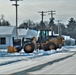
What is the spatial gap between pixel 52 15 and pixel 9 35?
3683 centimetres

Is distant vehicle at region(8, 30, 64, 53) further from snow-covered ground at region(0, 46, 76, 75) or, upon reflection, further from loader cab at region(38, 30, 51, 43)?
snow-covered ground at region(0, 46, 76, 75)

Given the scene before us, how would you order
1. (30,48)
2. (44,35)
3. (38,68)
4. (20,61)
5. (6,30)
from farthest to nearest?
(6,30)
(44,35)
(30,48)
(20,61)
(38,68)

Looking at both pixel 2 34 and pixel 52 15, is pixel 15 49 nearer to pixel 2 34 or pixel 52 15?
pixel 2 34

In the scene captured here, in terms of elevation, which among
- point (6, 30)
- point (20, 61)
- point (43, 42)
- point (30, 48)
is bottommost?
point (20, 61)

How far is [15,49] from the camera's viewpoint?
41906mm

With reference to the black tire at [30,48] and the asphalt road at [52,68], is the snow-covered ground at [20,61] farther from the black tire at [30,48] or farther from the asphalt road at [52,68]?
the black tire at [30,48]

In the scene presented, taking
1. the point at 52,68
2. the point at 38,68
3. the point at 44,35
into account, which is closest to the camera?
the point at 52,68

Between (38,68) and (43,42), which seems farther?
(43,42)

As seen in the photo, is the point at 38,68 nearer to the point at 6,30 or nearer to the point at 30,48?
the point at 30,48

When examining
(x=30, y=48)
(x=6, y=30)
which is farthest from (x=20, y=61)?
(x=6, y=30)

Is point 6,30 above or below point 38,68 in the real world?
above

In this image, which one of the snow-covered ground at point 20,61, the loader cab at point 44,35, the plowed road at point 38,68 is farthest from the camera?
the loader cab at point 44,35

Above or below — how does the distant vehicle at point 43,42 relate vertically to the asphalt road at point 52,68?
above

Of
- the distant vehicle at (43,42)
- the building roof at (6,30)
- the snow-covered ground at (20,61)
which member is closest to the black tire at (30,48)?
the distant vehicle at (43,42)
